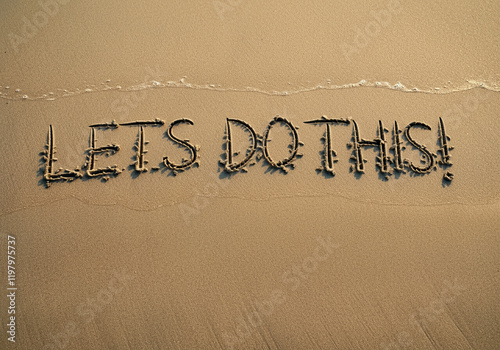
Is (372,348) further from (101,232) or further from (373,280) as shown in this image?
(101,232)

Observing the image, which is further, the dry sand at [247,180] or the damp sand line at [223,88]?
the damp sand line at [223,88]

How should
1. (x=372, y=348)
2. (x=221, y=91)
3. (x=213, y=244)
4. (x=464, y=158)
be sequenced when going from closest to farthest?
1. (x=372, y=348)
2. (x=213, y=244)
3. (x=464, y=158)
4. (x=221, y=91)

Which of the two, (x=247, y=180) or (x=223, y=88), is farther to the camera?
(x=223, y=88)

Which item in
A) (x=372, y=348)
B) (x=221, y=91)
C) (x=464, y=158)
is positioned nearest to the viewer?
(x=372, y=348)

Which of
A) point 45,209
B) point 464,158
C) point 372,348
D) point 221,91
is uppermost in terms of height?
point 221,91

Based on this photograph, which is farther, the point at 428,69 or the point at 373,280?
the point at 428,69

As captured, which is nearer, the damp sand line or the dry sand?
the dry sand

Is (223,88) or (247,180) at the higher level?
(223,88)

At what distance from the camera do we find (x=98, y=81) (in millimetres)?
4320

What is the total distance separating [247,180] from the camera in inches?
155

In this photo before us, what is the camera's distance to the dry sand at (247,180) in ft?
11.3

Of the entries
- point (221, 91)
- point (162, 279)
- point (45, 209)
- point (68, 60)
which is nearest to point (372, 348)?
point (162, 279)

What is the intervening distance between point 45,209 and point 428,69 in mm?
4696

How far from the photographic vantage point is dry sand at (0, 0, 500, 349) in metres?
3.45
